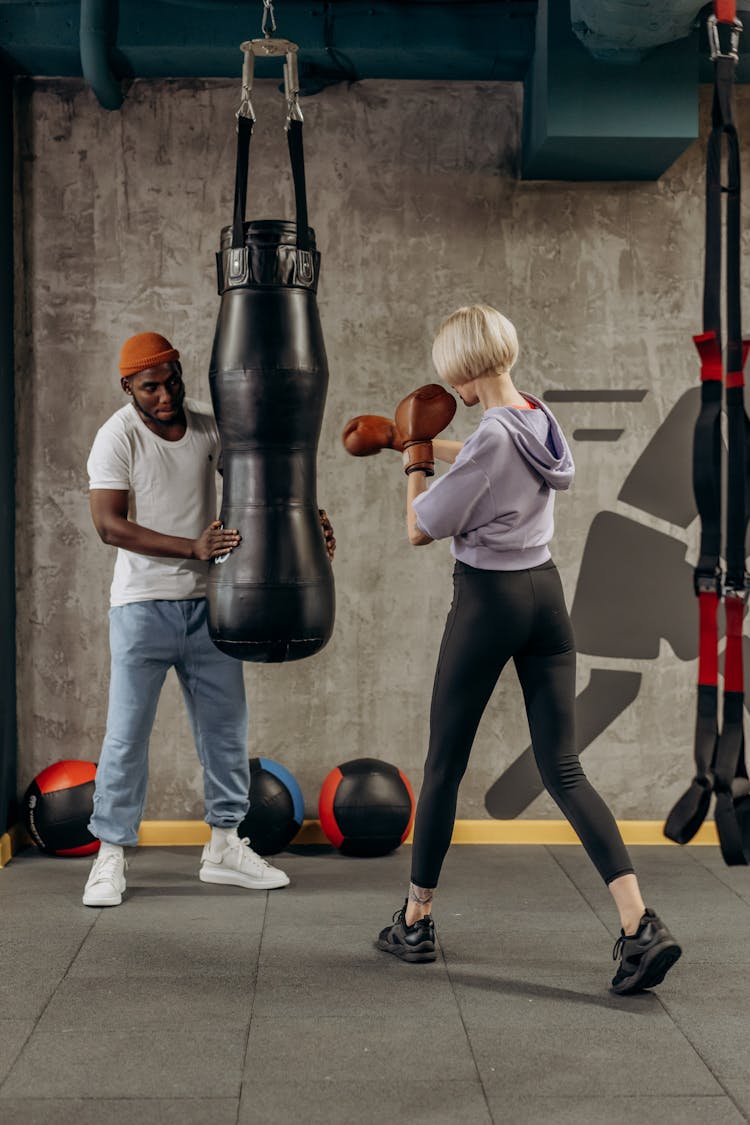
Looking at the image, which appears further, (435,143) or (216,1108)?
(435,143)

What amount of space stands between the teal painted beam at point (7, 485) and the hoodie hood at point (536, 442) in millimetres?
2005

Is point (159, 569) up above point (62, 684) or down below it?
above

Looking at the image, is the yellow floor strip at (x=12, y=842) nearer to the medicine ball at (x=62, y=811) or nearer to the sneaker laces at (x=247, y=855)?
the medicine ball at (x=62, y=811)

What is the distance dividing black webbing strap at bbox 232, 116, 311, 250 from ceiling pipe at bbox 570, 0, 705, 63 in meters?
0.99

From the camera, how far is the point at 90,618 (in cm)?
410

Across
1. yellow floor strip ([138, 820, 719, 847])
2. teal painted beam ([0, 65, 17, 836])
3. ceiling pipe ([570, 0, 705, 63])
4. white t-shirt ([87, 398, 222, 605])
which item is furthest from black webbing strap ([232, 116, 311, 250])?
yellow floor strip ([138, 820, 719, 847])

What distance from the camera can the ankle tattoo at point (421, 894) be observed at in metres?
2.83

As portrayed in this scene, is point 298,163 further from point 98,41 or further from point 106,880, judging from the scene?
point 106,880

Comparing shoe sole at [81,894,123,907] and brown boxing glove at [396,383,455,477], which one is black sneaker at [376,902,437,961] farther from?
brown boxing glove at [396,383,455,477]

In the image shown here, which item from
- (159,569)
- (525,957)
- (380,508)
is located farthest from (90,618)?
(525,957)

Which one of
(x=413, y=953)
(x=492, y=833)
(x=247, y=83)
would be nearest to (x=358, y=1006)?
(x=413, y=953)

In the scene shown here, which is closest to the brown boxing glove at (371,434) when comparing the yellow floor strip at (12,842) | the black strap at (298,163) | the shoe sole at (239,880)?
the black strap at (298,163)

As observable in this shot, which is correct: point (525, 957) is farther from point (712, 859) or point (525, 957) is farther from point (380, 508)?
point (380, 508)

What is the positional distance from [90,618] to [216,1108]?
2311mm
